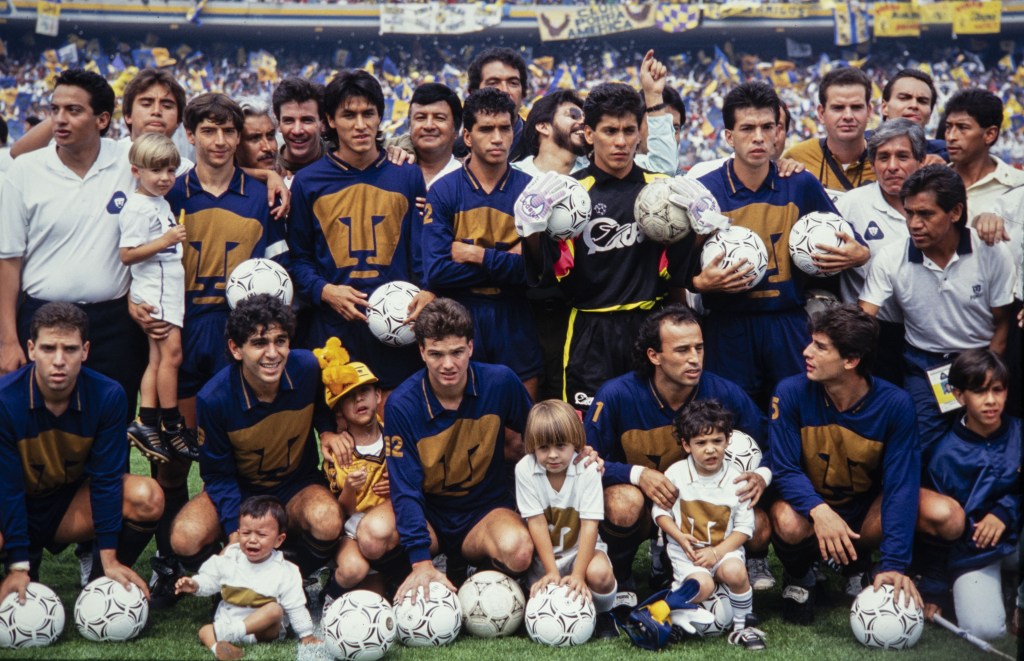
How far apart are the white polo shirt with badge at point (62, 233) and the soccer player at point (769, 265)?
113 inches

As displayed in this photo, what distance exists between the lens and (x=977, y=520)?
4.63 meters

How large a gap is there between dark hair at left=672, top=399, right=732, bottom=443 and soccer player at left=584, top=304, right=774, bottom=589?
0.60 feet

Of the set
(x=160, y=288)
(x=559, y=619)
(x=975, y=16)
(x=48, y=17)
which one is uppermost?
(x=48, y=17)

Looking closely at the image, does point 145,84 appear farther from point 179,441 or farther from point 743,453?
point 743,453

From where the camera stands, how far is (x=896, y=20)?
24.4 metres

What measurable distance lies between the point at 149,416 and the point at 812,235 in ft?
10.9

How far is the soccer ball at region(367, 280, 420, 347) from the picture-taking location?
5.03m

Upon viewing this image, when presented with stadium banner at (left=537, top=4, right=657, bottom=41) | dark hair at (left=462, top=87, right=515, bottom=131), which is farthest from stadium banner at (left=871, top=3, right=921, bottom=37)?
dark hair at (left=462, top=87, right=515, bottom=131)

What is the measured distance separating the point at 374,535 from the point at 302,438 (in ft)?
2.02

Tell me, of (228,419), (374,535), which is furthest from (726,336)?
(228,419)

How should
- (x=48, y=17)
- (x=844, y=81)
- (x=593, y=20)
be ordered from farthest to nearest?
1. (x=593, y=20)
2. (x=48, y=17)
3. (x=844, y=81)

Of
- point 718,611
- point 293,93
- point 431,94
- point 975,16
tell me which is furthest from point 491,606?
point 975,16

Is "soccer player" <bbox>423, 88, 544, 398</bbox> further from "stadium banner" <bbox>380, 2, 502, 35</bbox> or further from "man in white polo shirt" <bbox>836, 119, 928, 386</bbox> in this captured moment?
"stadium banner" <bbox>380, 2, 502, 35</bbox>

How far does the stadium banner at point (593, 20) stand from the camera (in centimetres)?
2478
